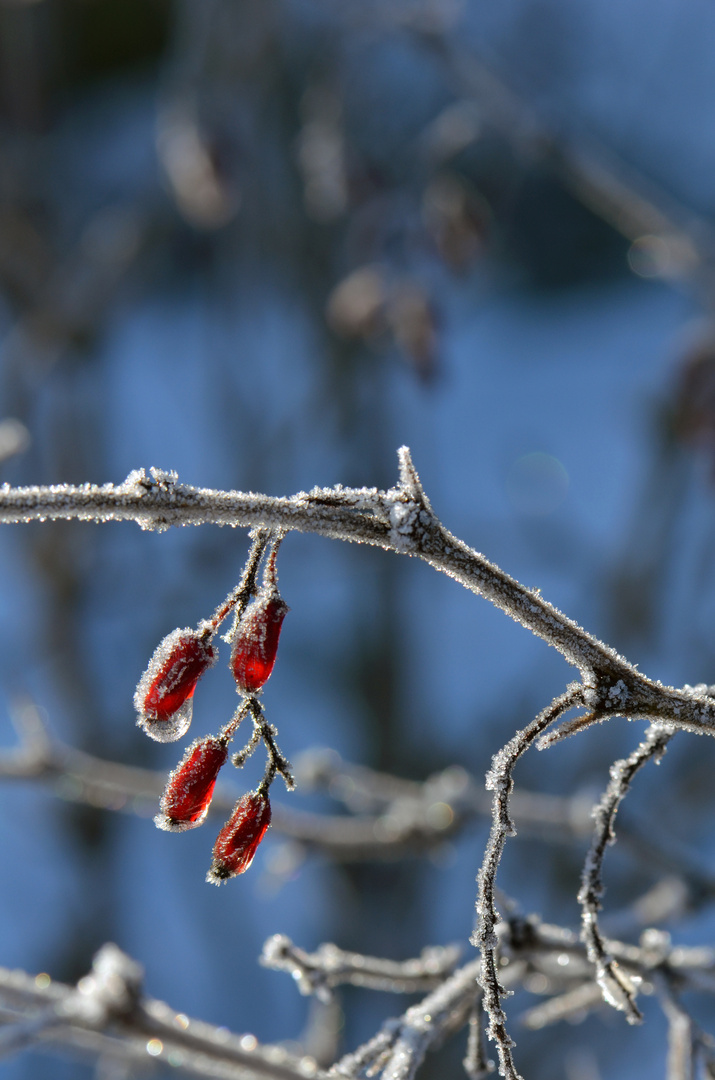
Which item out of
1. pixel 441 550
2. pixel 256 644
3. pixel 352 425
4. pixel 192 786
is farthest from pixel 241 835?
pixel 352 425

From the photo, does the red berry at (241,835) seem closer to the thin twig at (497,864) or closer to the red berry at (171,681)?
the red berry at (171,681)

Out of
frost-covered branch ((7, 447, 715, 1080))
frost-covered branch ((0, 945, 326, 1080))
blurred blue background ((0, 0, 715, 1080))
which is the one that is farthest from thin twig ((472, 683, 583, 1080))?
blurred blue background ((0, 0, 715, 1080))

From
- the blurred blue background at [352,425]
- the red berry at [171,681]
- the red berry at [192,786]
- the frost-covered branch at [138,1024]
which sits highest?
the blurred blue background at [352,425]

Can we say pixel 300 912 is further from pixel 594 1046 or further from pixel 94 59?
pixel 94 59

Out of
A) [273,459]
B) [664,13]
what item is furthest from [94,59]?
[273,459]

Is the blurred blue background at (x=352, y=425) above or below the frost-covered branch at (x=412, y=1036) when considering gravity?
above

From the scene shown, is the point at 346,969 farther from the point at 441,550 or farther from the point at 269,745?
the point at 441,550

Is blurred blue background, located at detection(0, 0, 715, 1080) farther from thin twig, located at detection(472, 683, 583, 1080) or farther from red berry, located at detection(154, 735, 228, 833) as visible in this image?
thin twig, located at detection(472, 683, 583, 1080)

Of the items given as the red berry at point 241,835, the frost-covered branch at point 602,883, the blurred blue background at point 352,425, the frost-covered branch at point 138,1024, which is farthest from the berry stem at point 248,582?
the blurred blue background at point 352,425

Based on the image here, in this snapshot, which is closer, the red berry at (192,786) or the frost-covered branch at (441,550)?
the frost-covered branch at (441,550)
